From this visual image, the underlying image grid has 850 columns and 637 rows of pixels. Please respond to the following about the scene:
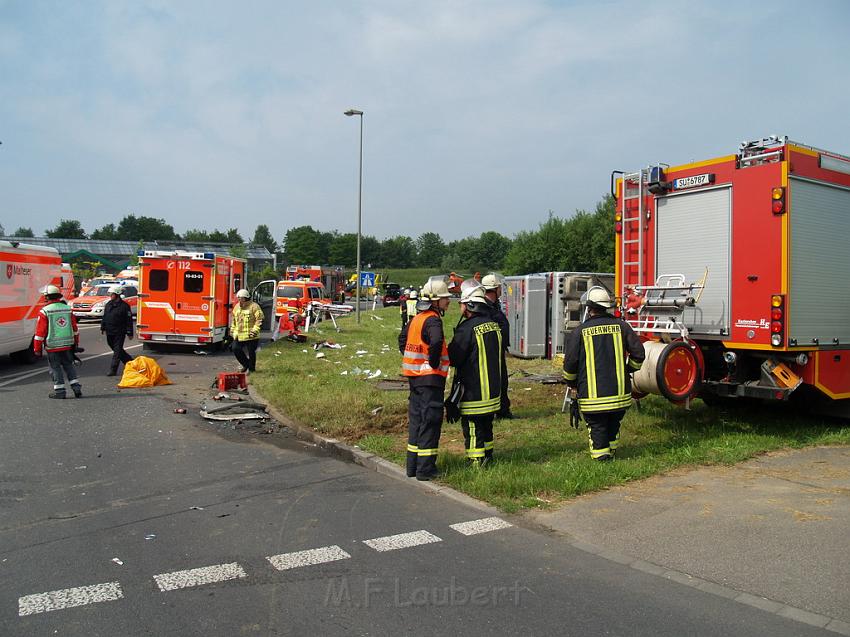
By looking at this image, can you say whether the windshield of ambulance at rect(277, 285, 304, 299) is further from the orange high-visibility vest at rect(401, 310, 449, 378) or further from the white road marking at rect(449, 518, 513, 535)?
the white road marking at rect(449, 518, 513, 535)

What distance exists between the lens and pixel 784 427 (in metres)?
8.80

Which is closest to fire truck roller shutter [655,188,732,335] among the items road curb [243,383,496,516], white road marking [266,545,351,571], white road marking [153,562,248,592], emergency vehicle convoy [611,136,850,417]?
emergency vehicle convoy [611,136,850,417]

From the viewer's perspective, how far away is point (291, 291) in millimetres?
27672

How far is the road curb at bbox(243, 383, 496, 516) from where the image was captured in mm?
6090

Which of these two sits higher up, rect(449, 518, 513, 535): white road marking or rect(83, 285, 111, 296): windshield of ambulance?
rect(83, 285, 111, 296): windshield of ambulance

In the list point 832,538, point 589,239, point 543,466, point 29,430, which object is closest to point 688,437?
point 543,466

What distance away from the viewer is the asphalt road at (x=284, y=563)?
3875 mm

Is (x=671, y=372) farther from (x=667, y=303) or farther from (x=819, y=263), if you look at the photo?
(x=819, y=263)

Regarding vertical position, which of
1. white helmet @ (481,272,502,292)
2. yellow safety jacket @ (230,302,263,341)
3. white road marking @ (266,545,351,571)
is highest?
white helmet @ (481,272,502,292)

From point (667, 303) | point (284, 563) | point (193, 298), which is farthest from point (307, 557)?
point (193, 298)

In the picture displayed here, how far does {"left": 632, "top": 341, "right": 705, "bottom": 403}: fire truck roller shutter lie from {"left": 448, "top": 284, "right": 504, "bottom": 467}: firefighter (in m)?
1.76

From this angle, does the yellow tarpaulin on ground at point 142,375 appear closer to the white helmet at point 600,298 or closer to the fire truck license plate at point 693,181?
the white helmet at point 600,298

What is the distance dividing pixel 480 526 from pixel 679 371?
11.1 feet

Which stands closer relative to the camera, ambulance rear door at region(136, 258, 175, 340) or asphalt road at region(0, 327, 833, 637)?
asphalt road at region(0, 327, 833, 637)
